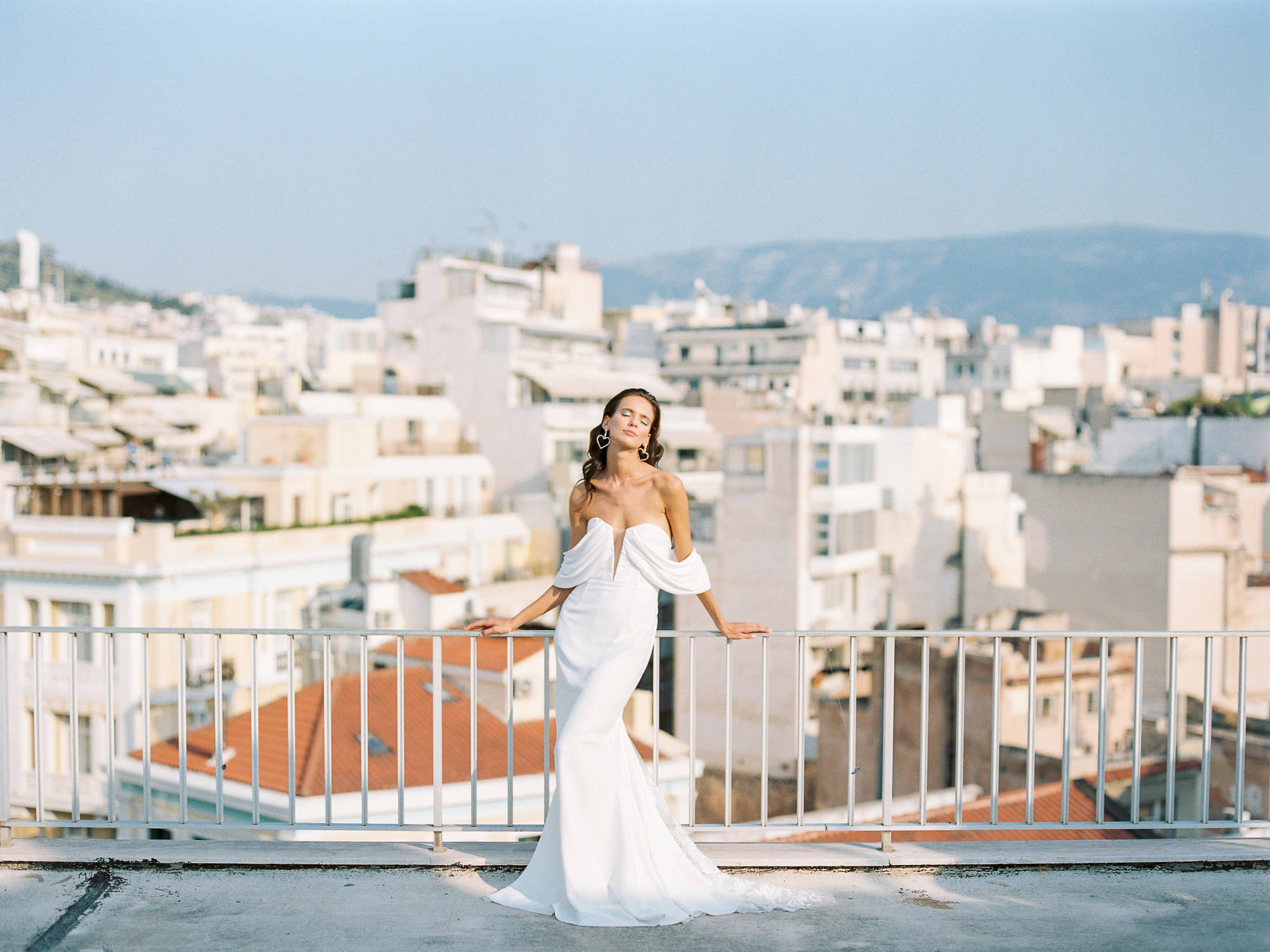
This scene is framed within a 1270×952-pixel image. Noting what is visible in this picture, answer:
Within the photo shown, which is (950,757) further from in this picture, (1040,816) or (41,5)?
(41,5)

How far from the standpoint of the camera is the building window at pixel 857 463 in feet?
93.6

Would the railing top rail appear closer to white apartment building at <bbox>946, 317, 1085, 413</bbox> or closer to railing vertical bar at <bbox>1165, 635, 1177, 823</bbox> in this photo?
railing vertical bar at <bbox>1165, 635, 1177, 823</bbox>

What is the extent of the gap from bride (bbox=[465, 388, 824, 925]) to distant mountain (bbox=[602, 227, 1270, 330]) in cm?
14472

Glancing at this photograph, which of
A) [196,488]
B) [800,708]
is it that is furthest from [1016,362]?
[800,708]

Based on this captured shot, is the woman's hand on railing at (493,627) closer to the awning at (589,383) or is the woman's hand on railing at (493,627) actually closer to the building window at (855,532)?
the building window at (855,532)

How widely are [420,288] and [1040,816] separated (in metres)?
34.9

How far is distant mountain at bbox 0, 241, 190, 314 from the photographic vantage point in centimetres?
7844

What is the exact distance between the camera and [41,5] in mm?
10422

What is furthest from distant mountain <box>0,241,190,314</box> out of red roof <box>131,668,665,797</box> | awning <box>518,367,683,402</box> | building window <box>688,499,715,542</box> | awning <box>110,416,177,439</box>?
red roof <box>131,668,665,797</box>

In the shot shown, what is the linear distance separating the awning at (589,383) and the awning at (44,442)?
12.7m

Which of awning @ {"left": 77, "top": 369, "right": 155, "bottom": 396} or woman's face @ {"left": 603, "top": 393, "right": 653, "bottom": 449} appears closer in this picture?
woman's face @ {"left": 603, "top": 393, "right": 653, "bottom": 449}

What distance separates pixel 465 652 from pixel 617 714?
1165 centimetres

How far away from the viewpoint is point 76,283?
326 ft

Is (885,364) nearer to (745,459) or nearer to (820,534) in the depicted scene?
(820,534)
